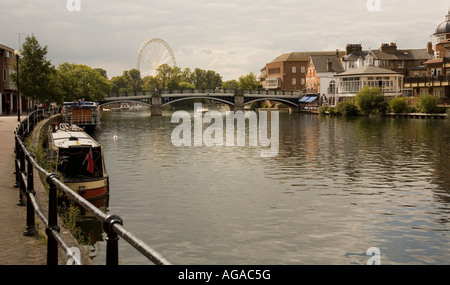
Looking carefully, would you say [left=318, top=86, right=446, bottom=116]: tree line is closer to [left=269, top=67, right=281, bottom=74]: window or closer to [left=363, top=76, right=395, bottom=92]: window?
[left=363, top=76, right=395, bottom=92]: window

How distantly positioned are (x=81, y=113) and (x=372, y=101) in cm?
5670

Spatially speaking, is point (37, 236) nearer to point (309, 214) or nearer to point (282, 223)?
point (282, 223)

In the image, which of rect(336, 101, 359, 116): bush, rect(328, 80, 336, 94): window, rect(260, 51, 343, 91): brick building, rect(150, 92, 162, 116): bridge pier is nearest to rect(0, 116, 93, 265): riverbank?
rect(336, 101, 359, 116): bush

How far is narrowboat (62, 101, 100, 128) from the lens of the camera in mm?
65069

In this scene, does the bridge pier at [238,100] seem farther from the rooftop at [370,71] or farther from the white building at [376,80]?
the rooftop at [370,71]

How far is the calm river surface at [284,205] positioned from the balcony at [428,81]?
5920 cm

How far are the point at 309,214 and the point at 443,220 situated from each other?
199 inches

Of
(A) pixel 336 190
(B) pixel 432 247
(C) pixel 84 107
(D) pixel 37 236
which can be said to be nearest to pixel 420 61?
(C) pixel 84 107

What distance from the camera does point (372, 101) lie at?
329 feet

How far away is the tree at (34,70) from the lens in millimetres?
68750

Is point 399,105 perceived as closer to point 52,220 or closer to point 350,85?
point 350,85

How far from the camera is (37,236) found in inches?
367
